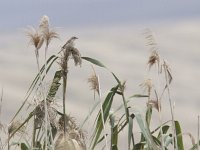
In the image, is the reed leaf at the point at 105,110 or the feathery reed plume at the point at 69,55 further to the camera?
the reed leaf at the point at 105,110

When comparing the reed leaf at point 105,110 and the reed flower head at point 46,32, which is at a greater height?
the reed flower head at point 46,32

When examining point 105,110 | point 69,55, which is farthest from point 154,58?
point 105,110

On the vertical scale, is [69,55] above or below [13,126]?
above

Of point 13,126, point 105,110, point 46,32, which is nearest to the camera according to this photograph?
point 46,32

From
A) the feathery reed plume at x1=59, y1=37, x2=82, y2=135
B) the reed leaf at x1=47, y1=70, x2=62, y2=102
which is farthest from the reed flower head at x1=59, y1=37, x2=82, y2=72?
the reed leaf at x1=47, y1=70, x2=62, y2=102

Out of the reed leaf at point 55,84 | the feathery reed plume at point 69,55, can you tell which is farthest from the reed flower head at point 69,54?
the reed leaf at point 55,84

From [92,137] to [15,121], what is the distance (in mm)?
161

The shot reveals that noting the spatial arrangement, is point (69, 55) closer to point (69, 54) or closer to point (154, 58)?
point (69, 54)

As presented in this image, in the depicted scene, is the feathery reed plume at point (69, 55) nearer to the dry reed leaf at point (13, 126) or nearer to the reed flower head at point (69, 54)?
the reed flower head at point (69, 54)

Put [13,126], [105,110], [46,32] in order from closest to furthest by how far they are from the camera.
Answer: [46,32] → [13,126] → [105,110]

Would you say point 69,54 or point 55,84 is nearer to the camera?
point 69,54

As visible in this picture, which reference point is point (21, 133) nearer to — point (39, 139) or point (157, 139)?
point (39, 139)

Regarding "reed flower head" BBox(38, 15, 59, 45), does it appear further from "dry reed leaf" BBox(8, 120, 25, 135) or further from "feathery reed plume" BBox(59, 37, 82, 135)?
"dry reed leaf" BBox(8, 120, 25, 135)

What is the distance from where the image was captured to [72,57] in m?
0.85
